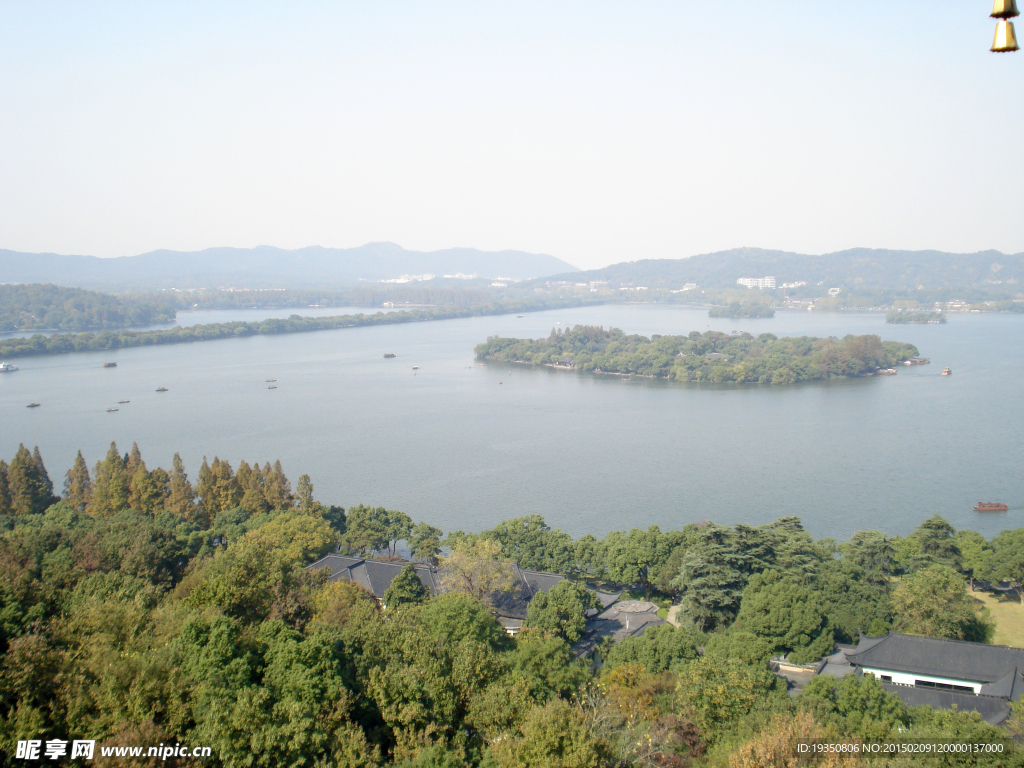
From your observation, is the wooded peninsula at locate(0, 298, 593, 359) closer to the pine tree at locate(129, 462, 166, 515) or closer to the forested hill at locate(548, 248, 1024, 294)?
the pine tree at locate(129, 462, 166, 515)

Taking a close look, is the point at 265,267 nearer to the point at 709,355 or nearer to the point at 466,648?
the point at 709,355

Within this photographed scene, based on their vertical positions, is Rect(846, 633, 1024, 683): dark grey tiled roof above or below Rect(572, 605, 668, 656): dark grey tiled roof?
above

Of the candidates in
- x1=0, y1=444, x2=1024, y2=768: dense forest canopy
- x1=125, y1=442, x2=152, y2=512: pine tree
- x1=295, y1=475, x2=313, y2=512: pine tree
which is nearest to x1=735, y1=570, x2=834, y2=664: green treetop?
x1=0, y1=444, x2=1024, y2=768: dense forest canopy

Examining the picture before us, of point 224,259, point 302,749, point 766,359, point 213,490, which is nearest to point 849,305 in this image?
point 766,359

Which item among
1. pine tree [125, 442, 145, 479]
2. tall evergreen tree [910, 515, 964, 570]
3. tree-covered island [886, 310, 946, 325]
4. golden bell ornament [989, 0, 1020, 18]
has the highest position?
golden bell ornament [989, 0, 1020, 18]

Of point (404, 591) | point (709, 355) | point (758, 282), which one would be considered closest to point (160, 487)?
point (404, 591)

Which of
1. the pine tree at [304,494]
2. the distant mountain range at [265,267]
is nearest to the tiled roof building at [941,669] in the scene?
the pine tree at [304,494]
